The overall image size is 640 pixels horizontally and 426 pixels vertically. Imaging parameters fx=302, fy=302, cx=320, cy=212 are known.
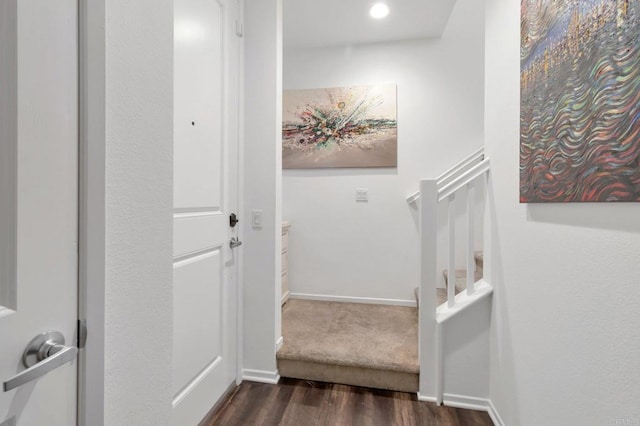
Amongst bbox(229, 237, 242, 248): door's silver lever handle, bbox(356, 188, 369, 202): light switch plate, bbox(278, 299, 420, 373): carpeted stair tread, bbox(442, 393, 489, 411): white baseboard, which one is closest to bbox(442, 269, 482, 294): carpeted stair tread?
bbox(278, 299, 420, 373): carpeted stair tread

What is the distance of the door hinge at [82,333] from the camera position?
591 millimetres

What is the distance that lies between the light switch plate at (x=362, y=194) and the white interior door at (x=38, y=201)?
8.00 ft

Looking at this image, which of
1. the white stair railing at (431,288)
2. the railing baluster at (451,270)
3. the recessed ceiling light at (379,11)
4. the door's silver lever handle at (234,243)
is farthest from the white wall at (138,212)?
the recessed ceiling light at (379,11)

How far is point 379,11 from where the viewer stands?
2346 mm

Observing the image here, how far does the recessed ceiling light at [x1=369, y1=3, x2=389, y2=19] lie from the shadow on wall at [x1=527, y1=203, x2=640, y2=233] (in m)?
1.94

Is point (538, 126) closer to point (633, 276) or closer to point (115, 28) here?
point (633, 276)

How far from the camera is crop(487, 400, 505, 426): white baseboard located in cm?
148

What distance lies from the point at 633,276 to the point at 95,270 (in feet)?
4.00

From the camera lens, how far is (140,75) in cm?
74

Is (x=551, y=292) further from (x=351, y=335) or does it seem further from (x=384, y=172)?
(x=384, y=172)

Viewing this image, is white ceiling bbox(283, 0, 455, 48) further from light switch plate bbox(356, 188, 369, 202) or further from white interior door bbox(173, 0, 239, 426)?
light switch plate bbox(356, 188, 369, 202)

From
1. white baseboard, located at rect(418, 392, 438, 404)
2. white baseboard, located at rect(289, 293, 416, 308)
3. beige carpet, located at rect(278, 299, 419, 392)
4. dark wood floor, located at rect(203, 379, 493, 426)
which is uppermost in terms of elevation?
white baseboard, located at rect(289, 293, 416, 308)

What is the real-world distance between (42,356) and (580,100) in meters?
1.42

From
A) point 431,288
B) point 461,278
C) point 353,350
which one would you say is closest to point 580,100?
point 431,288
